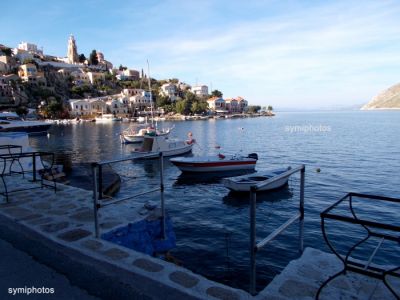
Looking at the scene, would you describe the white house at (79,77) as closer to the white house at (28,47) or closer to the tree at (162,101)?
the tree at (162,101)

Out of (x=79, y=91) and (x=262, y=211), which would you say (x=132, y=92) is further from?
(x=262, y=211)

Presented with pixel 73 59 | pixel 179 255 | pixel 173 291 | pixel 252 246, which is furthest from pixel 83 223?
pixel 73 59

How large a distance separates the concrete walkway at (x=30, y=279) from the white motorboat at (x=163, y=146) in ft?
79.8

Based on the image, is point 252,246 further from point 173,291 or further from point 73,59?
point 73,59

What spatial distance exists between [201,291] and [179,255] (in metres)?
6.78

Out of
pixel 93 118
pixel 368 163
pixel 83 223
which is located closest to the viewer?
pixel 83 223

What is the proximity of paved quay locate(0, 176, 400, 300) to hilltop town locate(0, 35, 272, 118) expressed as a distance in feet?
351

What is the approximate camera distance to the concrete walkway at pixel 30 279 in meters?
3.32

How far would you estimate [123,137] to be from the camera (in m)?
45.0

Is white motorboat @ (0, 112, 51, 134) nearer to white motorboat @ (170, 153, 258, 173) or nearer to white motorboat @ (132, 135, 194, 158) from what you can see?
white motorboat @ (132, 135, 194, 158)

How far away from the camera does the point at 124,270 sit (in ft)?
12.3

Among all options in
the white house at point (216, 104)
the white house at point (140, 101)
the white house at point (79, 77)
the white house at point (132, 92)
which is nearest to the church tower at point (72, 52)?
the white house at point (79, 77)

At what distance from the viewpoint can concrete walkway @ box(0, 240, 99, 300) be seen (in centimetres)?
332

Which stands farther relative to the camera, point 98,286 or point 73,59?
point 73,59
